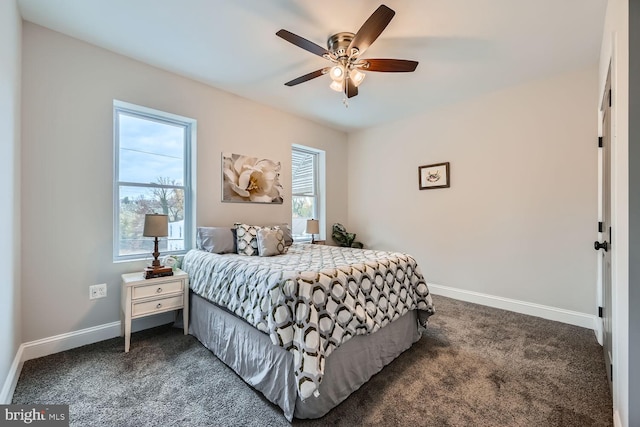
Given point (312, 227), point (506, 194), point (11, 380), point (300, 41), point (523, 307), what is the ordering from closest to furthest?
point (11, 380), point (300, 41), point (523, 307), point (506, 194), point (312, 227)

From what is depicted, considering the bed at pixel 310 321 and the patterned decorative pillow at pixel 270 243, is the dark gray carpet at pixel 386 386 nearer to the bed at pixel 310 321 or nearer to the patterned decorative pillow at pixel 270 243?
the bed at pixel 310 321

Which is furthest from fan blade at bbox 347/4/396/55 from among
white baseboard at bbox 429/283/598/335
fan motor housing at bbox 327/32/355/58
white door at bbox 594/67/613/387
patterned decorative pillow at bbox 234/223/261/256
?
white baseboard at bbox 429/283/598/335

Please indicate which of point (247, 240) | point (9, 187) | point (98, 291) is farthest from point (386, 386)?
point (9, 187)

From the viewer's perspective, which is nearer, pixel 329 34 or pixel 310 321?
pixel 310 321

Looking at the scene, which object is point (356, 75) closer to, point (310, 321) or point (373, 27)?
point (373, 27)

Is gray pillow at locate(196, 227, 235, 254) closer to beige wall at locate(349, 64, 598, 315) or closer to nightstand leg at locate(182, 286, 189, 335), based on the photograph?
nightstand leg at locate(182, 286, 189, 335)

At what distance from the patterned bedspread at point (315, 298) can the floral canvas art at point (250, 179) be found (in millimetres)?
1131

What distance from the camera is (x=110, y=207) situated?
2.50 metres

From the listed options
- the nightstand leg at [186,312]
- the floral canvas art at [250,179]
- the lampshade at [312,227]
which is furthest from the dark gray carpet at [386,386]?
the lampshade at [312,227]

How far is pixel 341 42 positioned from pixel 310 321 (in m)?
2.09

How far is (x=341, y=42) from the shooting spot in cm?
220

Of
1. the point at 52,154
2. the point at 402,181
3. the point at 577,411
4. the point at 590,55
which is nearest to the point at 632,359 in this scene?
the point at 577,411

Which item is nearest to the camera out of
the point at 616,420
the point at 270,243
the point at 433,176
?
the point at 616,420

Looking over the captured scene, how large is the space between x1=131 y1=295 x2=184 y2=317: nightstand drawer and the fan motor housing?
98.7 inches
